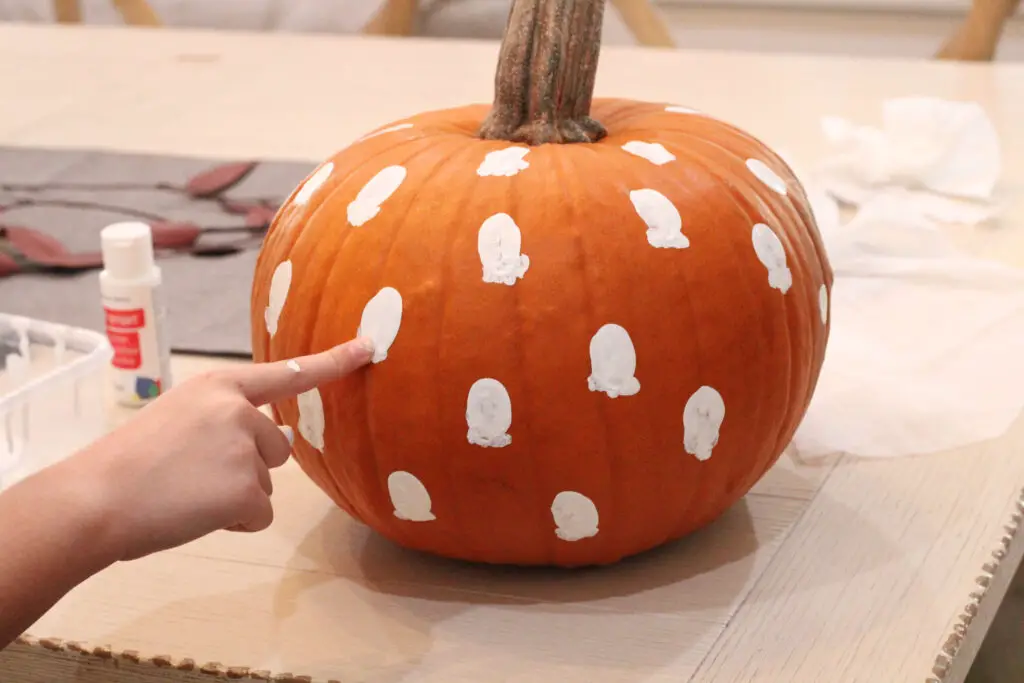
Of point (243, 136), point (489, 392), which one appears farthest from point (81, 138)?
point (489, 392)

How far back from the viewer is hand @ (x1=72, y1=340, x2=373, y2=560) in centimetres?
55

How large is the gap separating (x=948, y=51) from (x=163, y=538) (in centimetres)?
185

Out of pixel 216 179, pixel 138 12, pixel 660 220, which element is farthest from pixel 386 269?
pixel 138 12

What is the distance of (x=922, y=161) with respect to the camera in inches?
53.8

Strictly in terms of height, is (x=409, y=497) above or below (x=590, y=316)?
below

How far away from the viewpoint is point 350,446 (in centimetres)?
67

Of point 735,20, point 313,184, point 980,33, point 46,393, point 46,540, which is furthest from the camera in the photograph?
point 735,20

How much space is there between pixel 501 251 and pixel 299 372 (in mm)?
114

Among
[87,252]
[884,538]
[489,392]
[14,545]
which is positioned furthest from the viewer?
[87,252]

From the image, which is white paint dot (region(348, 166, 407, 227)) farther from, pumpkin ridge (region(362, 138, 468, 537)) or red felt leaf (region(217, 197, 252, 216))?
red felt leaf (region(217, 197, 252, 216))

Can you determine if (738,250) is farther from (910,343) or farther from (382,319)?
(910,343)

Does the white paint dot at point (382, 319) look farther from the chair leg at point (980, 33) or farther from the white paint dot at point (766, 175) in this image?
the chair leg at point (980, 33)

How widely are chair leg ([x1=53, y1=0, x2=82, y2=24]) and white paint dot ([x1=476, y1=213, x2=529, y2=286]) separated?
2494mm

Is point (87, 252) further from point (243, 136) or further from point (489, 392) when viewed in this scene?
point (489, 392)
